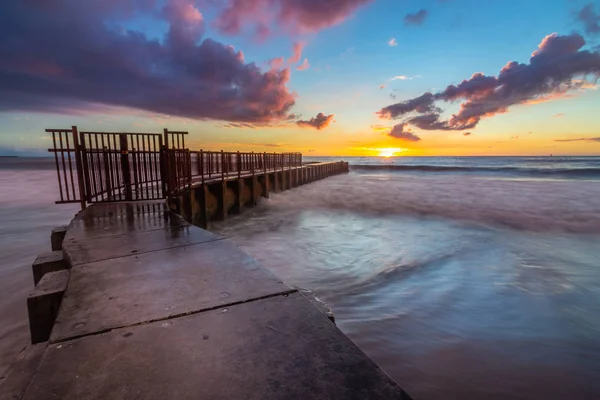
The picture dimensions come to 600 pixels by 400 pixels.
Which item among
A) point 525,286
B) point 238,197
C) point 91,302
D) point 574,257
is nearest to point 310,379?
point 91,302

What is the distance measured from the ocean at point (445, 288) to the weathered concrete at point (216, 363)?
6.40ft

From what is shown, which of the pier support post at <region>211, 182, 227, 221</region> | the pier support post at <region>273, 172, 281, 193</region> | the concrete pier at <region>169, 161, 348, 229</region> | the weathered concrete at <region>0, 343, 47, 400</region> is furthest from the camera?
the pier support post at <region>273, 172, 281, 193</region>

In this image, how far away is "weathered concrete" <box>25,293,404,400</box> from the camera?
5.29ft

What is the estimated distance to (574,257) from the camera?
7855 mm

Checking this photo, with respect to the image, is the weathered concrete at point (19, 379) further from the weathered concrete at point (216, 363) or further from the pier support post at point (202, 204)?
the pier support post at point (202, 204)

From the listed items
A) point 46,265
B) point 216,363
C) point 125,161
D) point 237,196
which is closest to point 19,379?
point 216,363

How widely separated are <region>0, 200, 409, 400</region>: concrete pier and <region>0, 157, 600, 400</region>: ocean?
1.87 m

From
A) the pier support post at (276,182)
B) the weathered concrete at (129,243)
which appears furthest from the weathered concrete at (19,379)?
the pier support post at (276,182)

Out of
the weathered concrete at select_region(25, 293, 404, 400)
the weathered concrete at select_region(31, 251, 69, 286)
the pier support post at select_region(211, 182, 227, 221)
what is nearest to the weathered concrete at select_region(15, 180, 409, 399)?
the weathered concrete at select_region(25, 293, 404, 400)

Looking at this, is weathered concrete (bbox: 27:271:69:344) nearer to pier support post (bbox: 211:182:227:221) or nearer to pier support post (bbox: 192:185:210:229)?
pier support post (bbox: 192:185:210:229)

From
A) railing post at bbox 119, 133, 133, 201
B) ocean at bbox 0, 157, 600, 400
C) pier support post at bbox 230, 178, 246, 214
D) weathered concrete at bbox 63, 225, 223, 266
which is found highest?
railing post at bbox 119, 133, 133, 201

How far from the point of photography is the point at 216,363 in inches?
72.3

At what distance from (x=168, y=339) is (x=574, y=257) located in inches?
386

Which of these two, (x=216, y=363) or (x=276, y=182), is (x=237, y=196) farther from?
(x=216, y=363)
